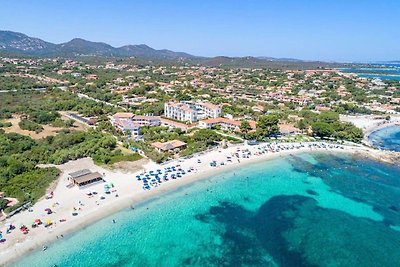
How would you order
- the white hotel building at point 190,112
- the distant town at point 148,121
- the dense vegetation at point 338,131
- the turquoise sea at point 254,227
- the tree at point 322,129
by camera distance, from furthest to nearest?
the white hotel building at point 190,112
the tree at point 322,129
the dense vegetation at point 338,131
the distant town at point 148,121
the turquoise sea at point 254,227

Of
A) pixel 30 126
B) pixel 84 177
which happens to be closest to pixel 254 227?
pixel 84 177

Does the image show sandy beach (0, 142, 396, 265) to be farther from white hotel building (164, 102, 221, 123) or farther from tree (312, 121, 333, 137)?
white hotel building (164, 102, 221, 123)

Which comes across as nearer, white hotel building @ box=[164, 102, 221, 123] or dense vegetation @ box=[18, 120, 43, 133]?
dense vegetation @ box=[18, 120, 43, 133]

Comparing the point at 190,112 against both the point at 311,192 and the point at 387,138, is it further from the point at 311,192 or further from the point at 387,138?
the point at 387,138

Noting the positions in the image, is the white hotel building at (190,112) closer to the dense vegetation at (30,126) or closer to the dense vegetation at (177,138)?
the dense vegetation at (177,138)

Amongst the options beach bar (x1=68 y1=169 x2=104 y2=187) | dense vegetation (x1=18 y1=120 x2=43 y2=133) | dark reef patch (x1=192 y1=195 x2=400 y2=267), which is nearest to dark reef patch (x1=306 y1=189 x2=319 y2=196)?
dark reef patch (x1=192 y1=195 x2=400 y2=267)

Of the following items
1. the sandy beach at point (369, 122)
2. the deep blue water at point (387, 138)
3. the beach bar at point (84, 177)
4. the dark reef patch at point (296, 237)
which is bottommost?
the deep blue water at point (387, 138)

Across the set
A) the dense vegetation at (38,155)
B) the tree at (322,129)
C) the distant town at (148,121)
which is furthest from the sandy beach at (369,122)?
the dense vegetation at (38,155)
